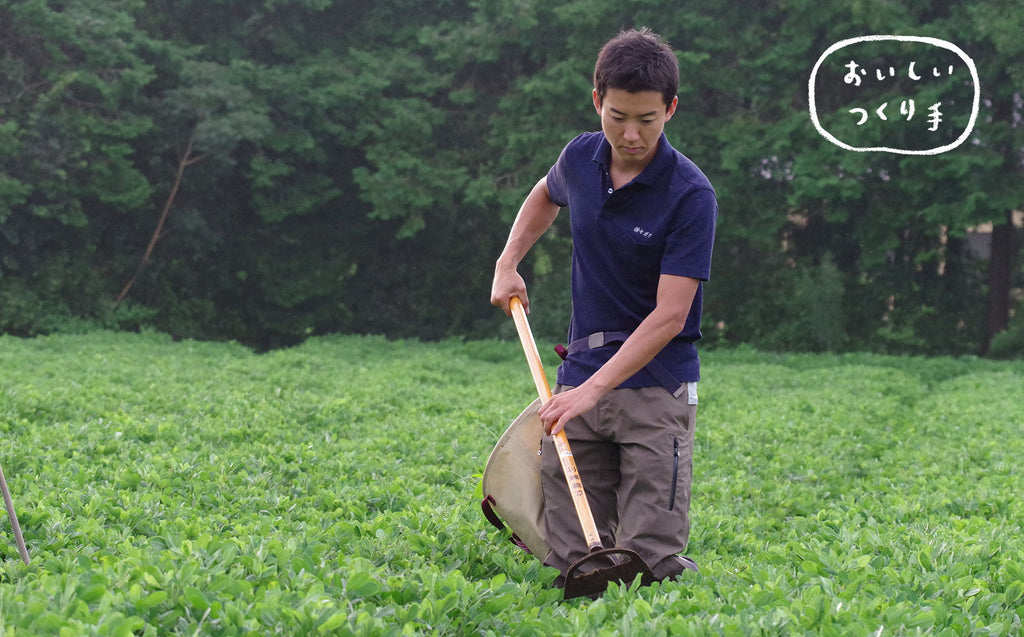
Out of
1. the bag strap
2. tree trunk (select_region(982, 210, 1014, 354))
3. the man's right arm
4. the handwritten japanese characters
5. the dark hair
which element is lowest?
tree trunk (select_region(982, 210, 1014, 354))

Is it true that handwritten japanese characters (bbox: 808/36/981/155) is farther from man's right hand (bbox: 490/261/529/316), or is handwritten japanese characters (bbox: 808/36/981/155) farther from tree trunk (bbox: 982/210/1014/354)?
man's right hand (bbox: 490/261/529/316)

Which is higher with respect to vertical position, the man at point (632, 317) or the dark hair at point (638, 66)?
the dark hair at point (638, 66)

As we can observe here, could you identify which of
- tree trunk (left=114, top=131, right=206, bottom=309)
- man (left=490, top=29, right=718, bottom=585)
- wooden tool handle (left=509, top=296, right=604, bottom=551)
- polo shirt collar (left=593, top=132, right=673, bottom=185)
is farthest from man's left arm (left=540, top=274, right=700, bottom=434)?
tree trunk (left=114, top=131, right=206, bottom=309)

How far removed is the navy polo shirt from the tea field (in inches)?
34.1

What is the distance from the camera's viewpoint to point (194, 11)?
1021 inches

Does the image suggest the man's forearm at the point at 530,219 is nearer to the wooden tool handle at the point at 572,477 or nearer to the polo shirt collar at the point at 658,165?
the wooden tool handle at the point at 572,477

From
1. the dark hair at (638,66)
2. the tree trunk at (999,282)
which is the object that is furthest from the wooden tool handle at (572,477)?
the tree trunk at (999,282)

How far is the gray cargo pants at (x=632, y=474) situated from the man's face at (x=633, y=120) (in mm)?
889

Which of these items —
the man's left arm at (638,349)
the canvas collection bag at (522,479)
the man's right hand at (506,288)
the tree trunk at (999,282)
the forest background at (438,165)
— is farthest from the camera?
the tree trunk at (999,282)

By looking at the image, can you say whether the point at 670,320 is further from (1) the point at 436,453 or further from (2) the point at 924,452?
(2) the point at 924,452

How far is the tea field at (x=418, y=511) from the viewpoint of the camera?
3.23m

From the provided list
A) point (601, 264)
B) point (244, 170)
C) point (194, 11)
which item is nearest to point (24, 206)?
point (244, 170)

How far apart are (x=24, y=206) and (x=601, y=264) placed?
21.0 metres

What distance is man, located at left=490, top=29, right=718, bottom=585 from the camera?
3797 mm
